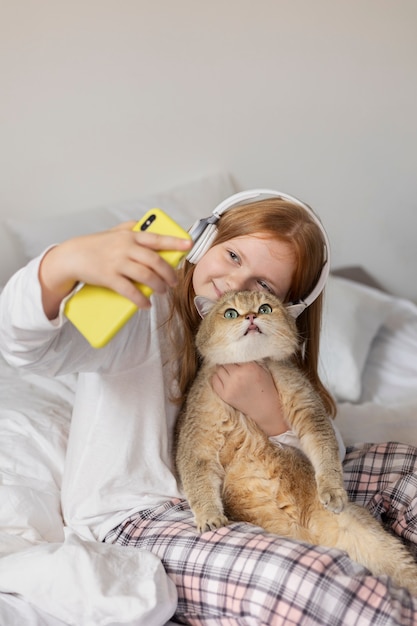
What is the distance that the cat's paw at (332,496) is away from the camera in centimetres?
119

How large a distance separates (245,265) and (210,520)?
48 centimetres

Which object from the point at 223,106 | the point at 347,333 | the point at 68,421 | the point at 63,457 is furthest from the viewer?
the point at 223,106

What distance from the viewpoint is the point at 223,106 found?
246cm

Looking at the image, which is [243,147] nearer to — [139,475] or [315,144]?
[315,144]

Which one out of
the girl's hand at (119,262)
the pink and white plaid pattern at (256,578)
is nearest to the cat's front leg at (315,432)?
the pink and white plaid pattern at (256,578)

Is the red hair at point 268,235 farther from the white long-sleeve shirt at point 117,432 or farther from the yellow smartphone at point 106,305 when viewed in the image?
the yellow smartphone at point 106,305

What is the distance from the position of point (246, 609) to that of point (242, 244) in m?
0.66

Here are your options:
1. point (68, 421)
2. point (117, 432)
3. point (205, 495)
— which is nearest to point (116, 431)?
point (117, 432)

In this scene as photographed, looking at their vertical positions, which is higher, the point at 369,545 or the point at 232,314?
the point at 232,314

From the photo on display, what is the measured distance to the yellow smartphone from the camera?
39.9 inches

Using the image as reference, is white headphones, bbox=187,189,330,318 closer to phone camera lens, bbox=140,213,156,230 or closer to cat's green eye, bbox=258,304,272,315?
cat's green eye, bbox=258,304,272,315

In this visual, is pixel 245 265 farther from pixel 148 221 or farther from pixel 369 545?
pixel 369 545

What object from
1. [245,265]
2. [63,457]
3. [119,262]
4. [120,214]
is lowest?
[63,457]

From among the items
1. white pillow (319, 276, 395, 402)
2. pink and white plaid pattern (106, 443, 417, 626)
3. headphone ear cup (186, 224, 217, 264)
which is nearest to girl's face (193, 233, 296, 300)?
headphone ear cup (186, 224, 217, 264)
